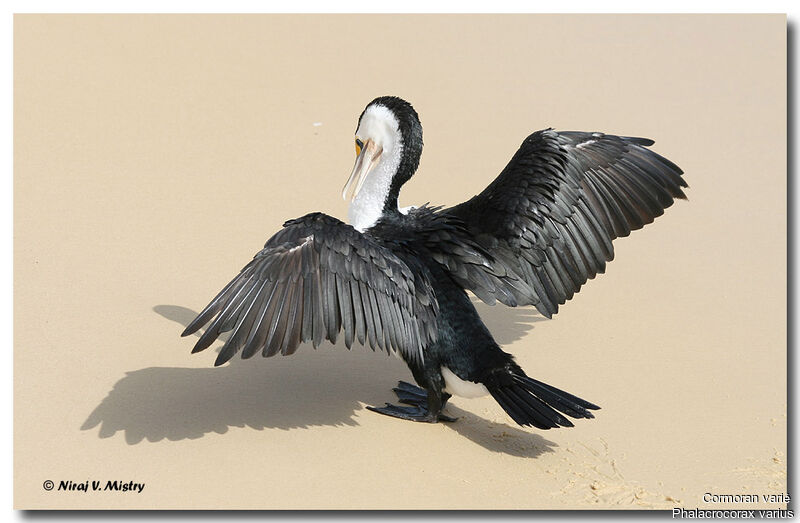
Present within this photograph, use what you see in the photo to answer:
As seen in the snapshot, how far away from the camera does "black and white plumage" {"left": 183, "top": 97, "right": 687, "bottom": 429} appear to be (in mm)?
4215

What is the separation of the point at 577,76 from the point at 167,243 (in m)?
6.21

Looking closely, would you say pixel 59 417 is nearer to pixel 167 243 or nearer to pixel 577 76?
pixel 167 243

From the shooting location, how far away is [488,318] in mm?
6145

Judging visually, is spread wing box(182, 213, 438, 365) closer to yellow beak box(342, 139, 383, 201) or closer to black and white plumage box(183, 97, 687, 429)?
black and white plumage box(183, 97, 687, 429)

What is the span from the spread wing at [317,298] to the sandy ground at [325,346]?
1.89 feet

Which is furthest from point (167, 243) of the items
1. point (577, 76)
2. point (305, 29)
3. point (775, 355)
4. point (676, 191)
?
point (577, 76)

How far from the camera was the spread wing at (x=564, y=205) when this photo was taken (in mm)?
4984

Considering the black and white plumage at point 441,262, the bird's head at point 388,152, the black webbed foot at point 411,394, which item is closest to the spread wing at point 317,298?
the black and white plumage at point 441,262

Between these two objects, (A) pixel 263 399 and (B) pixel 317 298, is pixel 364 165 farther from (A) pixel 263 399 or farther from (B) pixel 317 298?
(A) pixel 263 399

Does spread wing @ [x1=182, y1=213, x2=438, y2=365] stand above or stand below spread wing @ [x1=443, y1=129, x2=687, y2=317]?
below

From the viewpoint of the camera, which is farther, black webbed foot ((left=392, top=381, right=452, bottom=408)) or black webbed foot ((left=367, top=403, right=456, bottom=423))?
black webbed foot ((left=392, top=381, right=452, bottom=408))

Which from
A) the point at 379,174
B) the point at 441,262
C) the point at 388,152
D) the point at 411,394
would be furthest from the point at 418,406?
the point at 388,152

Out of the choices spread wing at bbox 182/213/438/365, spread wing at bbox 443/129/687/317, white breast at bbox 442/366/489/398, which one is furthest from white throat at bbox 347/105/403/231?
white breast at bbox 442/366/489/398

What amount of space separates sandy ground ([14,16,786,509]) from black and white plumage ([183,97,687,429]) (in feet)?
1.35
